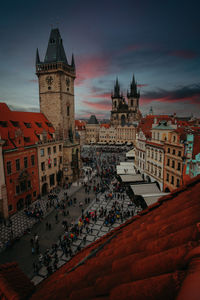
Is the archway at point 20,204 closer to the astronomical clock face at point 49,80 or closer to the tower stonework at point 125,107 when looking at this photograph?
the astronomical clock face at point 49,80

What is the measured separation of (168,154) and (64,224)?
1859 centimetres

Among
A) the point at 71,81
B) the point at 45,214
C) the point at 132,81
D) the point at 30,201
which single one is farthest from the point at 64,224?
the point at 132,81

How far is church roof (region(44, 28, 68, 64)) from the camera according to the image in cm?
3753

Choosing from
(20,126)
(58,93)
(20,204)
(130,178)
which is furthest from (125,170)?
(20,126)

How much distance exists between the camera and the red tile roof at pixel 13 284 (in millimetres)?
3781

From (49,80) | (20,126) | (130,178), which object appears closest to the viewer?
(20,126)

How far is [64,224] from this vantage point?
22531mm

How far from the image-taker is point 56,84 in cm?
3766

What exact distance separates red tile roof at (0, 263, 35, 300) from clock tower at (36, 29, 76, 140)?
3520 centimetres

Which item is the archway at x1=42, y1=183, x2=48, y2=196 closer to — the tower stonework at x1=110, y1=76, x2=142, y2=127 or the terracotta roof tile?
the terracotta roof tile

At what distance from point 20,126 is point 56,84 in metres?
12.7

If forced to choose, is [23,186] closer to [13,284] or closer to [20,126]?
[20,126]

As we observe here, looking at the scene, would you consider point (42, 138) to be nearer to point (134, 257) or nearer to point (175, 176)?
point (175, 176)

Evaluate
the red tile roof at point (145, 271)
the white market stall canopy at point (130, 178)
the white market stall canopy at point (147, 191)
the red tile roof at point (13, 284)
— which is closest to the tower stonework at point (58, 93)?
the white market stall canopy at point (130, 178)
